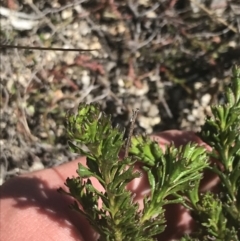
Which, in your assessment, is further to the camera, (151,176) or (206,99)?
(206,99)

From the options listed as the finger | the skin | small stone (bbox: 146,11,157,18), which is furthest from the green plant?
small stone (bbox: 146,11,157,18)

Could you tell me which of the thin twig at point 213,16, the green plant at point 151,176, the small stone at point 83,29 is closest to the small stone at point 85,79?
the small stone at point 83,29

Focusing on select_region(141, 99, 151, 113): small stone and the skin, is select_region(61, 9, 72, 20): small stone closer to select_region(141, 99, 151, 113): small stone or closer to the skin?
select_region(141, 99, 151, 113): small stone

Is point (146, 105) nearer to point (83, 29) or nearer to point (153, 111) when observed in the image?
point (153, 111)

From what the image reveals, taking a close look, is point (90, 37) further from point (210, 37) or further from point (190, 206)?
point (190, 206)

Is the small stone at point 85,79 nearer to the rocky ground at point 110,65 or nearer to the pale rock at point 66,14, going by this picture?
the rocky ground at point 110,65

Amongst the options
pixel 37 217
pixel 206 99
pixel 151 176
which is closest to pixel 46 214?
pixel 37 217
